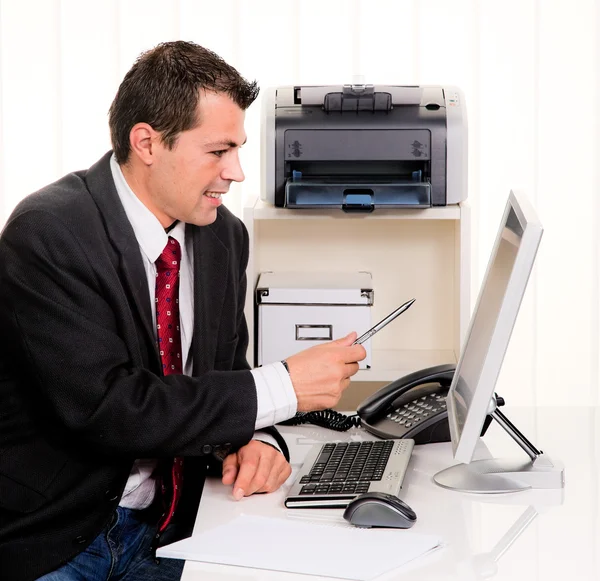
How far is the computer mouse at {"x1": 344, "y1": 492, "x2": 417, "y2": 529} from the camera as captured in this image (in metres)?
1.27

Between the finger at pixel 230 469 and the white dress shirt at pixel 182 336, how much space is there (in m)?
0.08

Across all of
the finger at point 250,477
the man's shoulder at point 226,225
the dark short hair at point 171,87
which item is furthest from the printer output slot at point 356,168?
the finger at point 250,477

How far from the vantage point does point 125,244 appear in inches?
62.2

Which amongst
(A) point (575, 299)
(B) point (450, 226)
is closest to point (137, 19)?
(B) point (450, 226)

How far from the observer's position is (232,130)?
1.65 m

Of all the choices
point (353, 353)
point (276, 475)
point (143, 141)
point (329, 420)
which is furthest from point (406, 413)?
point (143, 141)

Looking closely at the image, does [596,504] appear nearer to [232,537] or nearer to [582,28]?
[232,537]

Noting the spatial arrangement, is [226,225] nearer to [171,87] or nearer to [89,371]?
[171,87]

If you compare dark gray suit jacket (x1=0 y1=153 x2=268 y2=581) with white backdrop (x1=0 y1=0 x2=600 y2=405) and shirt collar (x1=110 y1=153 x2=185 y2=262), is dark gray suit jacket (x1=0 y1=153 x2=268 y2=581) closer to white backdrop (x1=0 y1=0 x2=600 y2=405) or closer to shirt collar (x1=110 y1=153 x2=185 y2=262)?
shirt collar (x1=110 y1=153 x2=185 y2=262)

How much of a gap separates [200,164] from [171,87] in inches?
5.5

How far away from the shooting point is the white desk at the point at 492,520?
117 cm

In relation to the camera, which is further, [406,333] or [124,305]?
[406,333]

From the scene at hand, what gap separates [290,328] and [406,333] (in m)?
0.39

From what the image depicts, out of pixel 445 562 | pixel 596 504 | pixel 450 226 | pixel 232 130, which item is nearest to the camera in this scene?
pixel 445 562
